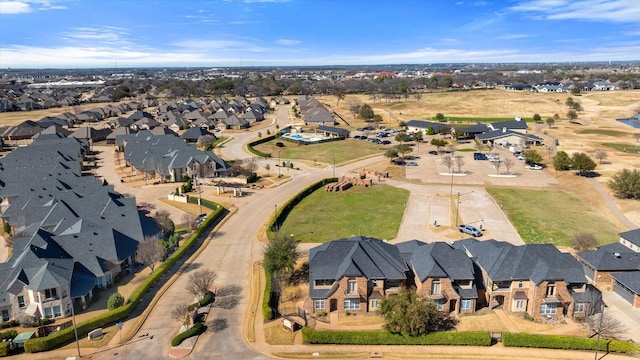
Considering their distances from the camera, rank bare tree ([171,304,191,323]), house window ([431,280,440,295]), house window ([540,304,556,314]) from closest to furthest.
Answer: bare tree ([171,304,191,323])
house window ([540,304,556,314])
house window ([431,280,440,295])

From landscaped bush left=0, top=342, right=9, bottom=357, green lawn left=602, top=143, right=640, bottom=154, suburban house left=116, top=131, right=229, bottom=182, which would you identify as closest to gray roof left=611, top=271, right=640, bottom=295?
landscaped bush left=0, top=342, right=9, bottom=357

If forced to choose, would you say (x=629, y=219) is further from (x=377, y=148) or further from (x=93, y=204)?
(x=93, y=204)

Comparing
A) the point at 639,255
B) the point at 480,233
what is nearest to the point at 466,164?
the point at 480,233

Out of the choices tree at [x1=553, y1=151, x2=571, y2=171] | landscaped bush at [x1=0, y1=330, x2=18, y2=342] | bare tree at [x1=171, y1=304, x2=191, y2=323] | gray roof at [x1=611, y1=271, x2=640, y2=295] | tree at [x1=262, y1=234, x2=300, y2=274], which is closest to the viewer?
landscaped bush at [x1=0, y1=330, x2=18, y2=342]

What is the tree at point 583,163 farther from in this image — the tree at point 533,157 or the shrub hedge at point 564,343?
the shrub hedge at point 564,343

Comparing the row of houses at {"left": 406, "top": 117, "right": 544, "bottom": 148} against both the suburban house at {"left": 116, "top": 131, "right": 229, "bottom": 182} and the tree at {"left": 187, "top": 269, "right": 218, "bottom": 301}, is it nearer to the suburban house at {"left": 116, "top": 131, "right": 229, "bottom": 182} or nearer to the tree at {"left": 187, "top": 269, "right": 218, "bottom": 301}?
the suburban house at {"left": 116, "top": 131, "right": 229, "bottom": 182}

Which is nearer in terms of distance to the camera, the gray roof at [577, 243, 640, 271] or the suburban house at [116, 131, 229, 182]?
the gray roof at [577, 243, 640, 271]
